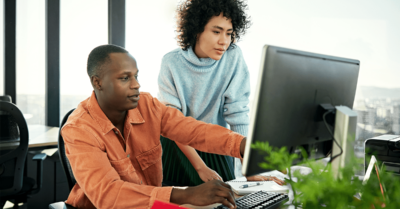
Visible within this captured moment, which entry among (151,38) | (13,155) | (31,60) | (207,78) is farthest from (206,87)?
(31,60)

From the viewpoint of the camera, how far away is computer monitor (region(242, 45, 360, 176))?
2.09ft

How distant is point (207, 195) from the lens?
79 cm

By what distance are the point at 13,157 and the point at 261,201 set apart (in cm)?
184

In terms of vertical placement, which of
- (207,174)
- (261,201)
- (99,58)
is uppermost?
(99,58)

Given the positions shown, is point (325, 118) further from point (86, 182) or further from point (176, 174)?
point (176, 174)

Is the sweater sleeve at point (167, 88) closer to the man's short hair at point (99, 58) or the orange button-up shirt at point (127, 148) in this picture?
the orange button-up shirt at point (127, 148)

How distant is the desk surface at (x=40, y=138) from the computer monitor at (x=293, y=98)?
1.99m

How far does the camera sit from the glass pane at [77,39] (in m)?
3.21

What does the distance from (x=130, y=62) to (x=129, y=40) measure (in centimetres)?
213

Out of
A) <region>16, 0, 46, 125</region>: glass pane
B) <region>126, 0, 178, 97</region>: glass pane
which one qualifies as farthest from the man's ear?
<region>16, 0, 46, 125</region>: glass pane

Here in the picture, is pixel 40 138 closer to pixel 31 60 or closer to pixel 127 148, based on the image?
pixel 31 60

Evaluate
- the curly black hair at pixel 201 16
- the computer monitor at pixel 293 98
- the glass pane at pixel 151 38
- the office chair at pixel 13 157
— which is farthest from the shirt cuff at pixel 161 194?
the glass pane at pixel 151 38

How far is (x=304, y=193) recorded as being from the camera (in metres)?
0.38

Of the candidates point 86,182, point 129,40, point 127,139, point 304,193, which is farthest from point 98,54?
point 129,40
